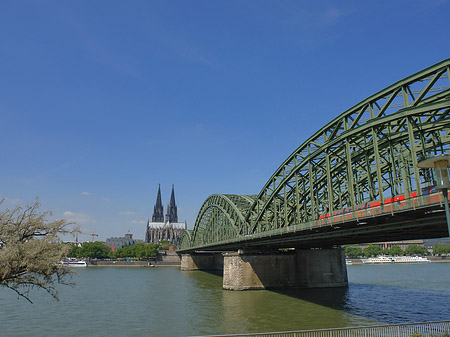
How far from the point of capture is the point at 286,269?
188 ft

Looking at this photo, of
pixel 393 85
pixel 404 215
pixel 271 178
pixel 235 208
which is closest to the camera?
pixel 404 215

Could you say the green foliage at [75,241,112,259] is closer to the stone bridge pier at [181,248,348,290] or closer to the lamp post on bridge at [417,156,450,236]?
the stone bridge pier at [181,248,348,290]

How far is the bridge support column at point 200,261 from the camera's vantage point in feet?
428

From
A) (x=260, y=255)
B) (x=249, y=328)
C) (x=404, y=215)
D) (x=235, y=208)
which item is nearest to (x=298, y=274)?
(x=260, y=255)

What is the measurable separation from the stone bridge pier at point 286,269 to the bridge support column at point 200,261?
7383cm

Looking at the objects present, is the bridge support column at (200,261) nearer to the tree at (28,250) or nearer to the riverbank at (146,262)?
the riverbank at (146,262)

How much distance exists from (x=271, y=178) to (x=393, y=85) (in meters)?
25.5

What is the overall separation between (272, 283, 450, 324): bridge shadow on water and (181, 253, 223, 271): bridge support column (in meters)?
80.6

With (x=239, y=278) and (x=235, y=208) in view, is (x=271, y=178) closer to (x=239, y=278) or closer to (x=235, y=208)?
(x=239, y=278)

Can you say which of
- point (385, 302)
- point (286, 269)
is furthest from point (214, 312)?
point (286, 269)

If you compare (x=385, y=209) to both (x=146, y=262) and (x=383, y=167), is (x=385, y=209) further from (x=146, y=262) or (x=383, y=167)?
(x=146, y=262)

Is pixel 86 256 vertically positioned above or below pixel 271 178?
below

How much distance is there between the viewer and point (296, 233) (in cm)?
4138

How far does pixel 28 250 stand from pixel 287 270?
152ft
